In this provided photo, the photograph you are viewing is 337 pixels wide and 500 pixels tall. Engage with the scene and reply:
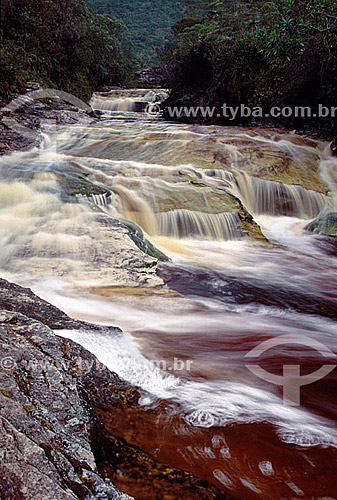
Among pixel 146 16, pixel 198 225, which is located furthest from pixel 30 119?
pixel 146 16

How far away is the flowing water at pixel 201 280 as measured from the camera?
1.69 meters

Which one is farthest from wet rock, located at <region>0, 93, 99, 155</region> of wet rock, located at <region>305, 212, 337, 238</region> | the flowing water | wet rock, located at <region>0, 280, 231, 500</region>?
wet rock, located at <region>0, 280, 231, 500</region>

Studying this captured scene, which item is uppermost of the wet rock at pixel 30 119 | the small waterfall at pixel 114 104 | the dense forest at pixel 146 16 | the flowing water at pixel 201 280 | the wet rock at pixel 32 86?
the dense forest at pixel 146 16

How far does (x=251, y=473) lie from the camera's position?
1.52 meters

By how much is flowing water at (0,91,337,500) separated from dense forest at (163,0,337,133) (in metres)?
2.59

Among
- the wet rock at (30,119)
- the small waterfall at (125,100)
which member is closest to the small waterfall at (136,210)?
the wet rock at (30,119)

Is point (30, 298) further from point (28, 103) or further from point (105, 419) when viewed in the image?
point (28, 103)

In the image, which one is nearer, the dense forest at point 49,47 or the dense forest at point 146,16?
the dense forest at point 49,47

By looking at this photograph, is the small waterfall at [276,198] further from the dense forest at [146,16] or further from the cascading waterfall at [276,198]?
the dense forest at [146,16]

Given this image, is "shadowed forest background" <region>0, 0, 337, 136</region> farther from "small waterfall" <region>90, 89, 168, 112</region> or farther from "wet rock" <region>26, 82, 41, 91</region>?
"small waterfall" <region>90, 89, 168, 112</region>

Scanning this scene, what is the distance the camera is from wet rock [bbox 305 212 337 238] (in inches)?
261

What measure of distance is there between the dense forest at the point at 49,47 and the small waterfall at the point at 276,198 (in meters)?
8.97

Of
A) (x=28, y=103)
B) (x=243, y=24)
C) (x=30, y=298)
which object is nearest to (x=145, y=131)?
(x=28, y=103)

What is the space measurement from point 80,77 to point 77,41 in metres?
1.69
